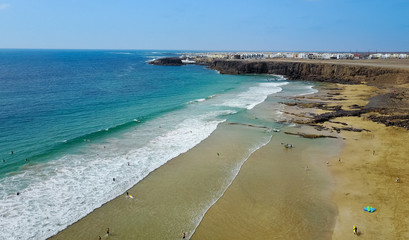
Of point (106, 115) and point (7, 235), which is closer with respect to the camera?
point (7, 235)

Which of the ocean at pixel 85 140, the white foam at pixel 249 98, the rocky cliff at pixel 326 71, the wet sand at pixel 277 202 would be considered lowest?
the wet sand at pixel 277 202

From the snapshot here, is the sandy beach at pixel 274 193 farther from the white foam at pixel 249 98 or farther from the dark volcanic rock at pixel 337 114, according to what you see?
the white foam at pixel 249 98

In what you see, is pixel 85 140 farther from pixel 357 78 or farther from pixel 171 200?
pixel 357 78

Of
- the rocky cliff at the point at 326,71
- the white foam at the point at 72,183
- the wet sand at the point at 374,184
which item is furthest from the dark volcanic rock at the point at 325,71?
the white foam at the point at 72,183

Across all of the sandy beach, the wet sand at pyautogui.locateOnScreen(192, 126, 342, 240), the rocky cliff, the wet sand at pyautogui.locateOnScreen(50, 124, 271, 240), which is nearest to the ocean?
the wet sand at pyautogui.locateOnScreen(50, 124, 271, 240)

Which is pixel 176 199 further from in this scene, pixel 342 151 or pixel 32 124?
pixel 32 124

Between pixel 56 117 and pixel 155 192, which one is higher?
pixel 56 117

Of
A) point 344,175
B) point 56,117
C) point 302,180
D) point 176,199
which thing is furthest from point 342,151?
point 56,117
